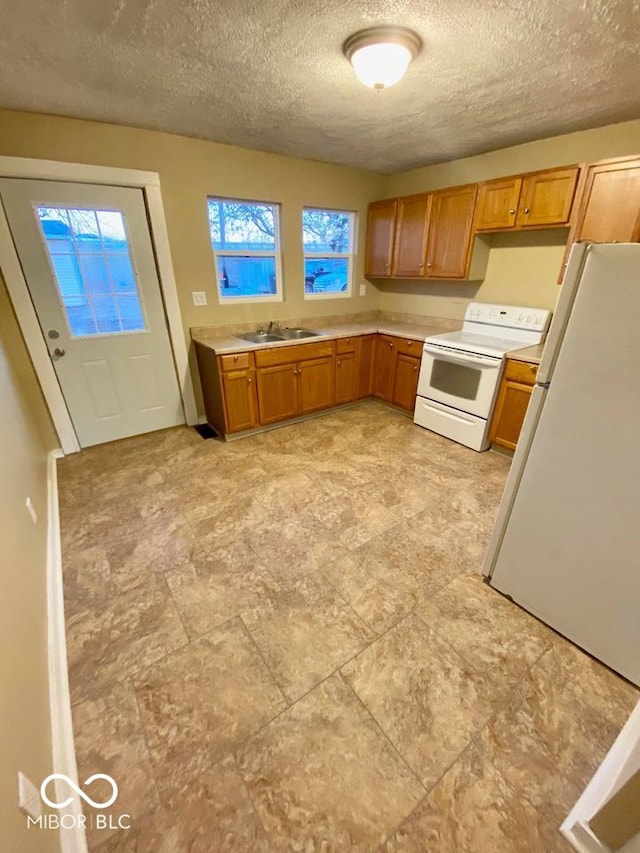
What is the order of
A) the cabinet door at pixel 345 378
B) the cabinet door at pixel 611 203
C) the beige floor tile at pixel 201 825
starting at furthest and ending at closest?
the cabinet door at pixel 345 378
the cabinet door at pixel 611 203
the beige floor tile at pixel 201 825

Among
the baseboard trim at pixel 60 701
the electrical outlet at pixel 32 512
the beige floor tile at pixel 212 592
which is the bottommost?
the beige floor tile at pixel 212 592

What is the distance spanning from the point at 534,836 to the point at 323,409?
126 inches

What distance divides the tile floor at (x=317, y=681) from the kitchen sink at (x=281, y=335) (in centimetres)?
173

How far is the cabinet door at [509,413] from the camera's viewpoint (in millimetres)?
2766

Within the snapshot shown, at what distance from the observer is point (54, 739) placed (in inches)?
45.1

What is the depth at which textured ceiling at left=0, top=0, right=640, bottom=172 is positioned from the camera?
1396 mm

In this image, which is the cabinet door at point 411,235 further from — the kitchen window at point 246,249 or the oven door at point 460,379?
the kitchen window at point 246,249

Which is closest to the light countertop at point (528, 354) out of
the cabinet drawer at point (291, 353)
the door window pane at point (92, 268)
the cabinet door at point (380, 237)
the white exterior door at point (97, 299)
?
the cabinet drawer at point (291, 353)

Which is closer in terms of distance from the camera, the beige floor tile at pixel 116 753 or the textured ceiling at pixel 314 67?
the beige floor tile at pixel 116 753

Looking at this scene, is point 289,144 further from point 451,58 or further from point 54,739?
point 54,739

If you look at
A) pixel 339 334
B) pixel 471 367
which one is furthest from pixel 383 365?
pixel 471 367

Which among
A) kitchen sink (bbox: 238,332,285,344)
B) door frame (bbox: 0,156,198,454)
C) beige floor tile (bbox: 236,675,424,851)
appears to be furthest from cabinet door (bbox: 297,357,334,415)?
beige floor tile (bbox: 236,675,424,851)

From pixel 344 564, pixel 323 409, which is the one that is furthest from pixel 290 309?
pixel 344 564

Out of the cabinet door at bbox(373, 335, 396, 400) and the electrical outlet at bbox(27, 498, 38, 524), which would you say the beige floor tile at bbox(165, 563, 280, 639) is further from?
the cabinet door at bbox(373, 335, 396, 400)
